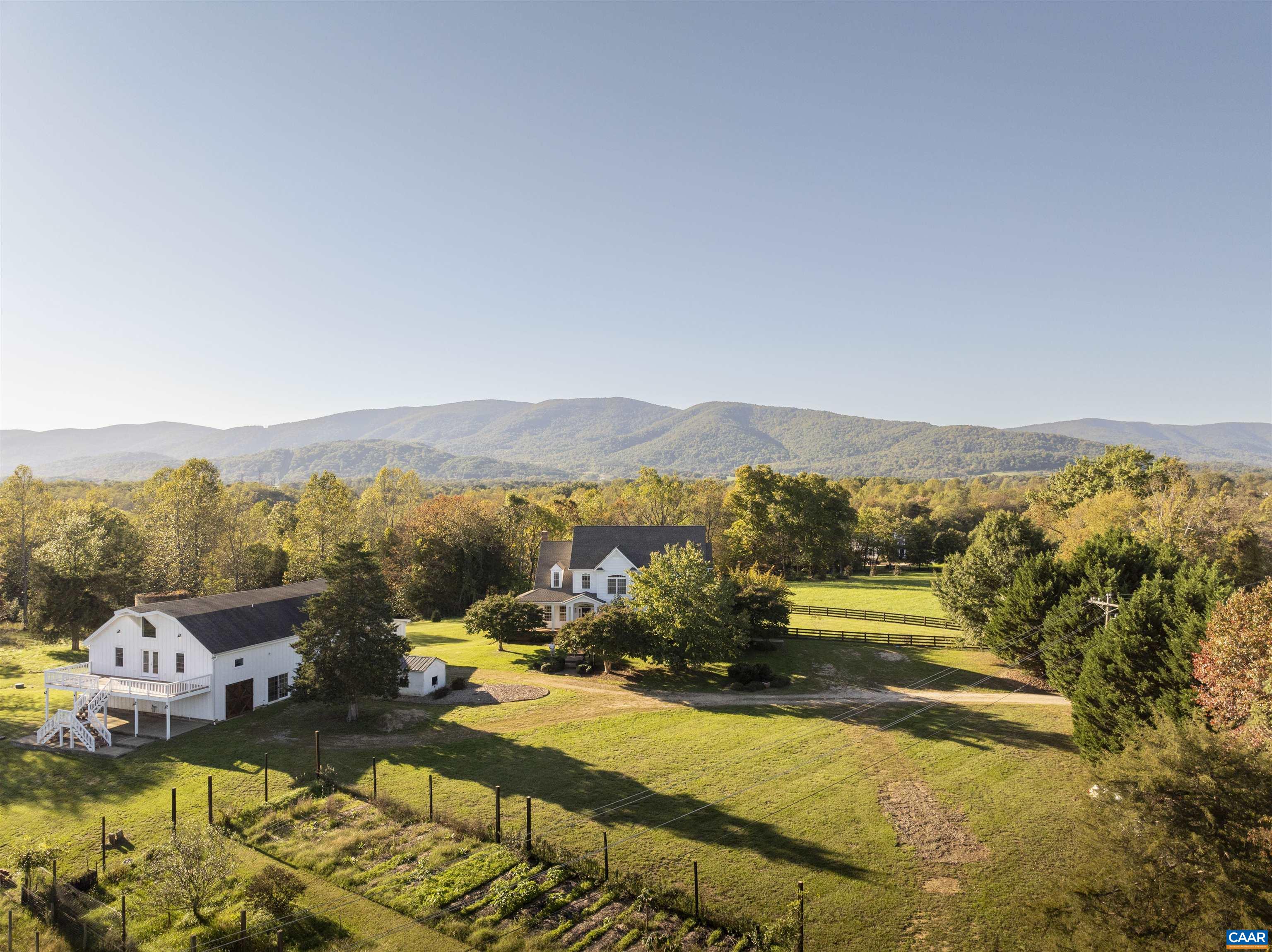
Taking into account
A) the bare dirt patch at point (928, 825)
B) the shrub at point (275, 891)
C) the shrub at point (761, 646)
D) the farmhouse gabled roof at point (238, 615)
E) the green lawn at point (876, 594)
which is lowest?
the green lawn at point (876, 594)

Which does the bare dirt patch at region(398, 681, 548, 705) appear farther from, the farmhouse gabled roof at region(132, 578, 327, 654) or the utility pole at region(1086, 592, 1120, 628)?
the utility pole at region(1086, 592, 1120, 628)

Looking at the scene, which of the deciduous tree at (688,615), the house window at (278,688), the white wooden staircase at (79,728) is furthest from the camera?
the deciduous tree at (688,615)

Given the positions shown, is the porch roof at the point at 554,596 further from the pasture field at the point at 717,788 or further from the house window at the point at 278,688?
the house window at the point at 278,688

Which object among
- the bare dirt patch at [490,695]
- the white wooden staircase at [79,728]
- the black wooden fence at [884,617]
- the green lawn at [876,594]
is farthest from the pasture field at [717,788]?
the green lawn at [876,594]

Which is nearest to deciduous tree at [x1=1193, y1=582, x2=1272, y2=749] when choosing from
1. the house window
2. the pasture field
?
the pasture field

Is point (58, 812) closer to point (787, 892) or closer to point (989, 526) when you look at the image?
point (787, 892)

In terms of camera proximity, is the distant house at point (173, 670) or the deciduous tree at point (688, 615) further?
the deciduous tree at point (688, 615)
